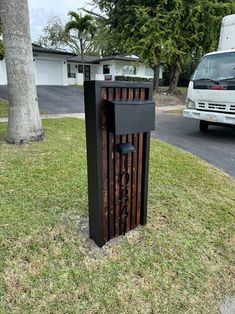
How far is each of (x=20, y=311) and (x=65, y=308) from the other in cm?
30

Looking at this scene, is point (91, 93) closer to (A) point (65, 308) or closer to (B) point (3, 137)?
(A) point (65, 308)

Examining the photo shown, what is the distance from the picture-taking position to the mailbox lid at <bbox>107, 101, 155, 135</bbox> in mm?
1976

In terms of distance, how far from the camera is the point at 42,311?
5.88 feet

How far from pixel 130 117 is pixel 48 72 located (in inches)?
849

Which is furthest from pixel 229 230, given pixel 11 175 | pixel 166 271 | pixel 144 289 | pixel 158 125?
pixel 158 125

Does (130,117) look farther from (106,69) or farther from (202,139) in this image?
(106,69)

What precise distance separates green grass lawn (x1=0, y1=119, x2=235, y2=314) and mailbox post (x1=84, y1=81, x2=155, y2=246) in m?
0.25

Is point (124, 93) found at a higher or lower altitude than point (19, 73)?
lower

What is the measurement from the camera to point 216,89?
6254 mm

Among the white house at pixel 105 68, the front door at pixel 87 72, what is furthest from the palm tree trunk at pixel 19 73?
the front door at pixel 87 72

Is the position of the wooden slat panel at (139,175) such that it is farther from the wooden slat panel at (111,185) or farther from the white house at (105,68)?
the white house at (105,68)

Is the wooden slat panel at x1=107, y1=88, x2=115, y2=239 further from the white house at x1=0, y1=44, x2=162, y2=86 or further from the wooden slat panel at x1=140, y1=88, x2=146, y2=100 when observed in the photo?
the white house at x1=0, y1=44, x2=162, y2=86

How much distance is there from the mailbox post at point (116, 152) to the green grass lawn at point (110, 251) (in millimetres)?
247

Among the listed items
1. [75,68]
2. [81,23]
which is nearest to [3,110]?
[81,23]
